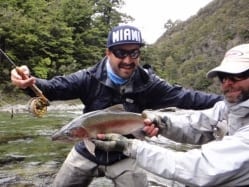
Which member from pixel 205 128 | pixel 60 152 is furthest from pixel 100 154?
pixel 60 152

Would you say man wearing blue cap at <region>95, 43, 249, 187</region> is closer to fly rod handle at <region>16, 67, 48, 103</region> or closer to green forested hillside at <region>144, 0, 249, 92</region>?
fly rod handle at <region>16, 67, 48, 103</region>

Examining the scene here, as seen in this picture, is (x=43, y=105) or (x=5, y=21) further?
(x=5, y=21)

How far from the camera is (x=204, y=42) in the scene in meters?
108

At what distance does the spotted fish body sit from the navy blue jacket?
0.40 meters

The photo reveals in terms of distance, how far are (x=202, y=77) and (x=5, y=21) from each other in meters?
48.1

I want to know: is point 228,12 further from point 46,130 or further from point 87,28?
point 46,130

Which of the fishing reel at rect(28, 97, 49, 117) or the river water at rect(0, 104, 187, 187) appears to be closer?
the fishing reel at rect(28, 97, 49, 117)

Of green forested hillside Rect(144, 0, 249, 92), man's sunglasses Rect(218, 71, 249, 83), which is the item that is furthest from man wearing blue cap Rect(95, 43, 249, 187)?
green forested hillside Rect(144, 0, 249, 92)

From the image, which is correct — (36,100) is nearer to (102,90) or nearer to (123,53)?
(102,90)

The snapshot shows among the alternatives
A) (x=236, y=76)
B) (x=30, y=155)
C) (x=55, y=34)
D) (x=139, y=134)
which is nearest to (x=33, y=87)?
(x=139, y=134)

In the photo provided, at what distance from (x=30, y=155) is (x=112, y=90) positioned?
6.64 metres

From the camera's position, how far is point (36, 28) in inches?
1415

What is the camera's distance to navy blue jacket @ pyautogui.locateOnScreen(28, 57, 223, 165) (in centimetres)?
475

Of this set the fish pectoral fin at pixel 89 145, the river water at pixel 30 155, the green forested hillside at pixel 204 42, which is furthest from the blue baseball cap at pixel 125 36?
the green forested hillside at pixel 204 42
